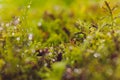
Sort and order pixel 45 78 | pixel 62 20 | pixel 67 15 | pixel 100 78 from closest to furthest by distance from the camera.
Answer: pixel 100 78 < pixel 45 78 < pixel 62 20 < pixel 67 15

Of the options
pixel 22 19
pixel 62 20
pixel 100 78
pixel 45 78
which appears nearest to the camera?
pixel 100 78

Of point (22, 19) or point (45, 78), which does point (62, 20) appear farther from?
point (45, 78)

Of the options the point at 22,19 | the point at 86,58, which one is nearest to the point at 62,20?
the point at 22,19

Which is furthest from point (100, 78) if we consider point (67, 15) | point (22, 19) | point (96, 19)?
point (67, 15)

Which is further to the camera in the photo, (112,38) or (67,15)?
(67,15)

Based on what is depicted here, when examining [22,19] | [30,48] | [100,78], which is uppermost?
[22,19]

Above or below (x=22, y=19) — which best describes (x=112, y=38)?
below

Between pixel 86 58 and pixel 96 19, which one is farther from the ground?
pixel 96 19

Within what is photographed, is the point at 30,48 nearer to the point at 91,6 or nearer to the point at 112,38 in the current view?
the point at 112,38

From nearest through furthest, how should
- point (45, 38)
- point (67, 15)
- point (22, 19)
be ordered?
1. point (22, 19)
2. point (45, 38)
3. point (67, 15)
